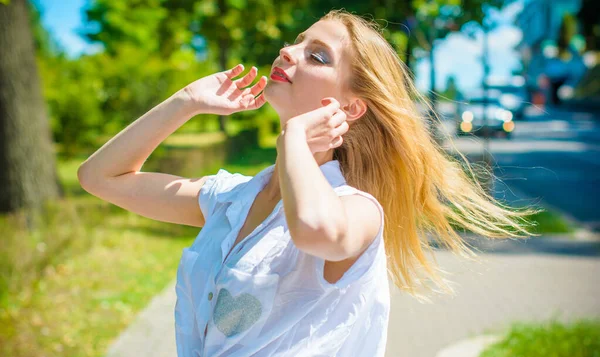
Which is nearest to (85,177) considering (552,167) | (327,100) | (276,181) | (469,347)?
(276,181)

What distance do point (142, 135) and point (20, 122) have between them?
680cm

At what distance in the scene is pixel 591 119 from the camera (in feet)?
124

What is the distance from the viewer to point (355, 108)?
1953 mm

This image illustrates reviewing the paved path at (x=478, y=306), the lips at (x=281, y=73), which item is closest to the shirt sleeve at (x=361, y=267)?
the lips at (x=281, y=73)

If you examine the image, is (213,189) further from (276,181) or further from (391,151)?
(391,151)

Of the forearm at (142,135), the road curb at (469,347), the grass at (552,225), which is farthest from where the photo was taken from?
the grass at (552,225)

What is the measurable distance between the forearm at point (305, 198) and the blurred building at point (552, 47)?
61.1 metres

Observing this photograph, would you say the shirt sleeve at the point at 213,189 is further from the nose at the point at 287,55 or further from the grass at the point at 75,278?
the grass at the point at 75,278

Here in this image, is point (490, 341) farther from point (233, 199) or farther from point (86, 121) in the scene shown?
point (86, 121)

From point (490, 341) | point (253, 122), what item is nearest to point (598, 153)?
point (253, 122)

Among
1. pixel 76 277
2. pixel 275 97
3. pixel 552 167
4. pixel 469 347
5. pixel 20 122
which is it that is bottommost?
pixel 552 167

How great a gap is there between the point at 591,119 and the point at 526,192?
95.9ft

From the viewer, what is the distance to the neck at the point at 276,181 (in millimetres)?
1973

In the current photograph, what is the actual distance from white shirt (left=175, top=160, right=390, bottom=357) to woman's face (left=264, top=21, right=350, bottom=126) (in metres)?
0.29
